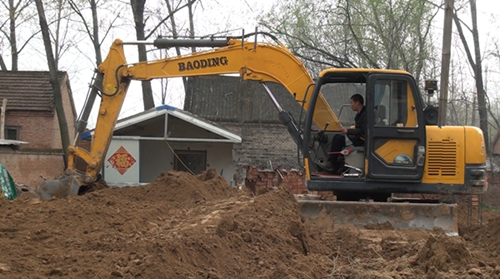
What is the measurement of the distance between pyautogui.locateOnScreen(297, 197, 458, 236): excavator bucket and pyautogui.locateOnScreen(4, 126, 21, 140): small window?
79.5ft

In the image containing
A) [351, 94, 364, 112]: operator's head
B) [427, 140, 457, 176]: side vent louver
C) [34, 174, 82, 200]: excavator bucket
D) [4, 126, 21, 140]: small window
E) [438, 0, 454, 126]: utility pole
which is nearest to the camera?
[427, 140, 457, 176]: side vent louver

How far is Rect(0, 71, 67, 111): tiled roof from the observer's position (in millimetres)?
30328

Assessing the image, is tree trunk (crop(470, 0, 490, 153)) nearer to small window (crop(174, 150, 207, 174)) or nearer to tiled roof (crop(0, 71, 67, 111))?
small window (crop(174, 150, 207, 174))

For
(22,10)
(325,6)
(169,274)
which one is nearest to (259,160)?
(325,6)

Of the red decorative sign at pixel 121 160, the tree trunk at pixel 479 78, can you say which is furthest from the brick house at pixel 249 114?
the tree trunk at pixel 479 78

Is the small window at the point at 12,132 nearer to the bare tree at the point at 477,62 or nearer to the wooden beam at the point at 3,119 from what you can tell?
the wooden beam at the point at 3,119

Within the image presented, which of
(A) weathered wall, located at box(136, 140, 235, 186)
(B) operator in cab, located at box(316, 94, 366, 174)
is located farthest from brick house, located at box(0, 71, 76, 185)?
(B) operator in cab, located at box(316, 94, 366, 174)

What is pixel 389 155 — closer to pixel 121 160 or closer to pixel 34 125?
pixel 121 160

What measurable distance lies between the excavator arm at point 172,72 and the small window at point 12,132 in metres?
19.4

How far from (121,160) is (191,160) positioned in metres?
3.96

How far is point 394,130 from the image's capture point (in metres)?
9.23

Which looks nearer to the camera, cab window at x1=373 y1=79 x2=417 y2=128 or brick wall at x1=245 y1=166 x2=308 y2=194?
cab window at x1=373 y1=79 x2=417 y2=128

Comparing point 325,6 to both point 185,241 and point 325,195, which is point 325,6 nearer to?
point 325,195

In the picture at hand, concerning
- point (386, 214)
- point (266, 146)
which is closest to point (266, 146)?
point (266, 146)
